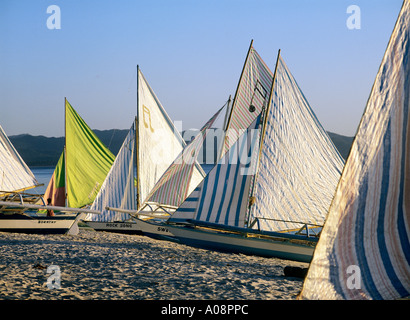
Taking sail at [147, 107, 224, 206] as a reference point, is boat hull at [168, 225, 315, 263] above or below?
below

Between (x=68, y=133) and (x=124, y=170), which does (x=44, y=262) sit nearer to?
→ (x=124, y=170)

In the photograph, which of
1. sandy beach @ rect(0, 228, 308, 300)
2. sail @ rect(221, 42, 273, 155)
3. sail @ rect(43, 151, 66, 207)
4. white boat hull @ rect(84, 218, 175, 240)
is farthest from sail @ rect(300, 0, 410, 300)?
sail @ rect(43, 151, 66, 207)

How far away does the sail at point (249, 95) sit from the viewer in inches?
855

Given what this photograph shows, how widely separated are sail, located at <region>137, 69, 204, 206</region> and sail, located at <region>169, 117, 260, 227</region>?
11.1 m

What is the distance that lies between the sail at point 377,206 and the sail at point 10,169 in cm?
2132

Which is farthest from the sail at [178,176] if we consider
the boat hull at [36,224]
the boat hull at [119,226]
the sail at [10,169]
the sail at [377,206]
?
the sail at [377,206]

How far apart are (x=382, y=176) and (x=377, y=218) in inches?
20.8

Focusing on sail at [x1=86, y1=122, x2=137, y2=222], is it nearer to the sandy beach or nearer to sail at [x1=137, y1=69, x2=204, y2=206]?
sail at [x1=137, y1=69, x2=204, y2=206]

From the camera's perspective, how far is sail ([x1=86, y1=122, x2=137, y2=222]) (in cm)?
2736

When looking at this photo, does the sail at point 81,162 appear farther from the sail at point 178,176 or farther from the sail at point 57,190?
the sail at point 178,176

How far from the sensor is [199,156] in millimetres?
23672

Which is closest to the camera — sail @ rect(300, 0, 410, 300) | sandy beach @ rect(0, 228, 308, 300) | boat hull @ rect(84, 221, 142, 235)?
sail @ rect(300, 0, 410, 300)

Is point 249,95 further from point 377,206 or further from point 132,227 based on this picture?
point 377,206

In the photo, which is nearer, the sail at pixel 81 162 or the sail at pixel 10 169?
the sail at pixel 10 169
